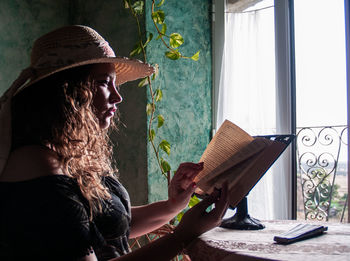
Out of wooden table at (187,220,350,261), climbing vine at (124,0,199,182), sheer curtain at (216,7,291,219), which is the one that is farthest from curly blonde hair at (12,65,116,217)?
sheer curtain at (216,7,291,219)

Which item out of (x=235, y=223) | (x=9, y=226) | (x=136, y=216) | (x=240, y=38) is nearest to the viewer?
(x=9, y=226)

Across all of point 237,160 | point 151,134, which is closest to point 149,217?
point 237,160

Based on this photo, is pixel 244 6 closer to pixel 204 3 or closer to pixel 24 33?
pixel 204 3

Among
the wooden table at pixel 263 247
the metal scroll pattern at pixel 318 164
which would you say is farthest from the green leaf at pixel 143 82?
the wooden table at pixel 263 247

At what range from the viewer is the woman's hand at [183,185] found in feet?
4.32

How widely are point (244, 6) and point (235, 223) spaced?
163cm

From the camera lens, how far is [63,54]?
1076 mm

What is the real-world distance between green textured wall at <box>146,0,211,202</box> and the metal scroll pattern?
651 millimetres

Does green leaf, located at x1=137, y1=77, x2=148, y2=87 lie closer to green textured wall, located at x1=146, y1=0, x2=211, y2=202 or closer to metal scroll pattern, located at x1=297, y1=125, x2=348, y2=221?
green textured wall, located at x1=146, y1=0, x2=211, y2=202

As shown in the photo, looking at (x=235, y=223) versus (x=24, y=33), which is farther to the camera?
(x=24, y=33)

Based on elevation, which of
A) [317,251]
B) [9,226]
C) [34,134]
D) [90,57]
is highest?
[90,57]

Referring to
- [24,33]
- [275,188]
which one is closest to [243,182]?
[275,188]

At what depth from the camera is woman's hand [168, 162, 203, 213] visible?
4.32 ft

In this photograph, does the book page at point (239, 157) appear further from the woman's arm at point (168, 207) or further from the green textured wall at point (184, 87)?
the green textured wall at point (184, 87)
